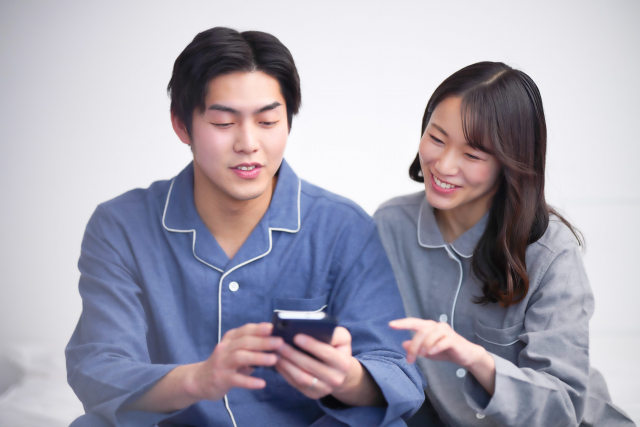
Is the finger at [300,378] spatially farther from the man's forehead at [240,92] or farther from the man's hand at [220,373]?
the man's forehead at [240,92]

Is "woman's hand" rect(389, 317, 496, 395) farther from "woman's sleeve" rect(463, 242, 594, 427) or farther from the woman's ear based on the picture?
the woman's ear

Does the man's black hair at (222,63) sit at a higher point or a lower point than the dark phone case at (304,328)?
higher

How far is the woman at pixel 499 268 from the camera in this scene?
121 cm

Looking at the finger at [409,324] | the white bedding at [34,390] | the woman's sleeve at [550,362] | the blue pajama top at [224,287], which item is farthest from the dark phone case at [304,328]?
the white bedding at [34,390]

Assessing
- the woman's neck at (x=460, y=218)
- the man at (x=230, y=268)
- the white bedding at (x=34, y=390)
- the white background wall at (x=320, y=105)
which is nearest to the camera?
the man at (x=230, y=268)

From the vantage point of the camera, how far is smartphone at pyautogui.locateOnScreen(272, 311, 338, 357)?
929 millimetres

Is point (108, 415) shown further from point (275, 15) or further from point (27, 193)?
point (275, 15)

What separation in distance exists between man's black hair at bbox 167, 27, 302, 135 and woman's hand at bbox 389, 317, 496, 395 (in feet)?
1.98

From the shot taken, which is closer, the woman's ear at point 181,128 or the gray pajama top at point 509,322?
the gray pajama top at point 509,322

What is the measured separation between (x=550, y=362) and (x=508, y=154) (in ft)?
1.49

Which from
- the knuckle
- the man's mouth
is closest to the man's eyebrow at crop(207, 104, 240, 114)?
the man's mouth

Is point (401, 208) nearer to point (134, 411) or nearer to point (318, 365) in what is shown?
point (318, 365)

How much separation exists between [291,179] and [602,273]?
5.23ft

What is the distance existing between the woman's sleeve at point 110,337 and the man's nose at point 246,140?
351 millimetres
